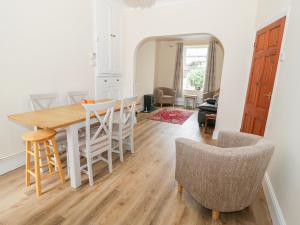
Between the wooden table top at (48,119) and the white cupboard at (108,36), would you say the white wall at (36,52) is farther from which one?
the wooden table top at (48,119)

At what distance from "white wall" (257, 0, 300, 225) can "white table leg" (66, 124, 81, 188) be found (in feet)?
6.82

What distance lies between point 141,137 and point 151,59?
3763mm

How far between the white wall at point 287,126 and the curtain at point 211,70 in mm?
4694

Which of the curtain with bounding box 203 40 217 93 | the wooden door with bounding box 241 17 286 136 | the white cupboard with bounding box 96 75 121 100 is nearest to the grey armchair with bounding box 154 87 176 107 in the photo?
the curtain with bounding box 203 40 217 93

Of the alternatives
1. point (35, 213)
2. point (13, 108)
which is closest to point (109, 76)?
point (13, 108)

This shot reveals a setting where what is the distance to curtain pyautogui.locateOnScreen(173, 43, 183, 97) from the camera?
7395 millimetres

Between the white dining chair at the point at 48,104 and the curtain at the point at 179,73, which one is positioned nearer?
the white dining chair at the point at 48,104

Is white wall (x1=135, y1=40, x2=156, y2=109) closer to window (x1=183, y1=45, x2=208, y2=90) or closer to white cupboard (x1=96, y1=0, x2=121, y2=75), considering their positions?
white cupboard (x1=96, y1=0, x2=121, y2=75)

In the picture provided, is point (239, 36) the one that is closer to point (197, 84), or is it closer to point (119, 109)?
point (119, 109)

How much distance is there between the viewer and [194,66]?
7.48 metres

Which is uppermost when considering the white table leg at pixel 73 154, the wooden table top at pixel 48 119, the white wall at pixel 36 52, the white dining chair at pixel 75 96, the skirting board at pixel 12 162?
the white wall at pixel 36 52

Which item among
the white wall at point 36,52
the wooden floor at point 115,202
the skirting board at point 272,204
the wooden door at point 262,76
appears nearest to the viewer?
the skirting board at point 272,204

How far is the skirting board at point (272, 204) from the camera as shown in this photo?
1501 millimetres

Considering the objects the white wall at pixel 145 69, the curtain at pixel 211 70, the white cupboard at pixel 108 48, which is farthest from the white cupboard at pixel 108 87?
the curtain at pixel 211 70
